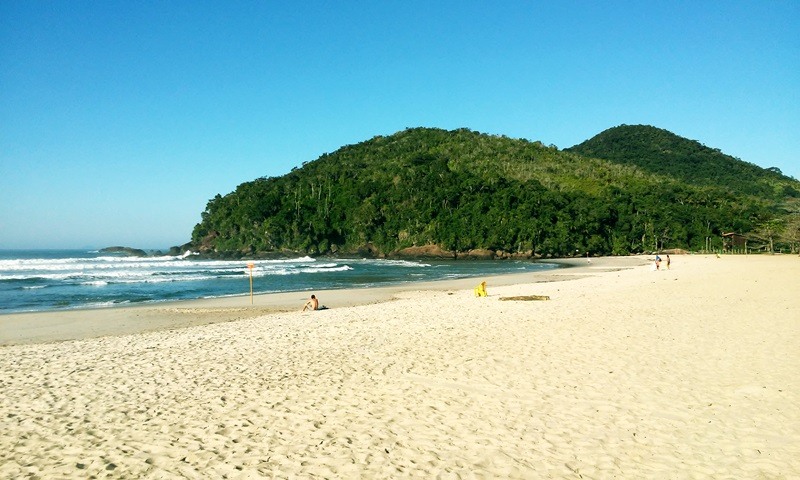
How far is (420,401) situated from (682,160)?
18406 cm

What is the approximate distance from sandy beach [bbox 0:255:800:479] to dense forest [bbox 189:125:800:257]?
64.7m

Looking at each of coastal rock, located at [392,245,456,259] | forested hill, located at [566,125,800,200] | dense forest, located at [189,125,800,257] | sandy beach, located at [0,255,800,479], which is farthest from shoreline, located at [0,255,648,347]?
forested hill, located at [566,125,800,200]

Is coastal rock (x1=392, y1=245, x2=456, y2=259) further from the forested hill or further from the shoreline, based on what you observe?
the forested hill

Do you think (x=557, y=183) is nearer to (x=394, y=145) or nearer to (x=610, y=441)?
(x=394, y=145)

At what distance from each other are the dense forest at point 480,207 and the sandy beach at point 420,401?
6473 cm

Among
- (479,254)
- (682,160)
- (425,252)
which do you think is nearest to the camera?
(479,254)

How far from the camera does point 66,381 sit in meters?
8.00

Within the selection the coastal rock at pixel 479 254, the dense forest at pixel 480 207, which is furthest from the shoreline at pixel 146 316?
the dense forest at pixel 480 207

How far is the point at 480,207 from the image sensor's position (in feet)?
307

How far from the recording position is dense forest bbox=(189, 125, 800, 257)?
8588cm

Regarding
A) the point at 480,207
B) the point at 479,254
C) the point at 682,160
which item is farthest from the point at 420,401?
the point at 682,160

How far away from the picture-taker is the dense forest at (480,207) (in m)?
85.9

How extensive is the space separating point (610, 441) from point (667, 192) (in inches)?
4270

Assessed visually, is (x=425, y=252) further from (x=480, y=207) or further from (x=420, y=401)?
(x=420, y=401)
